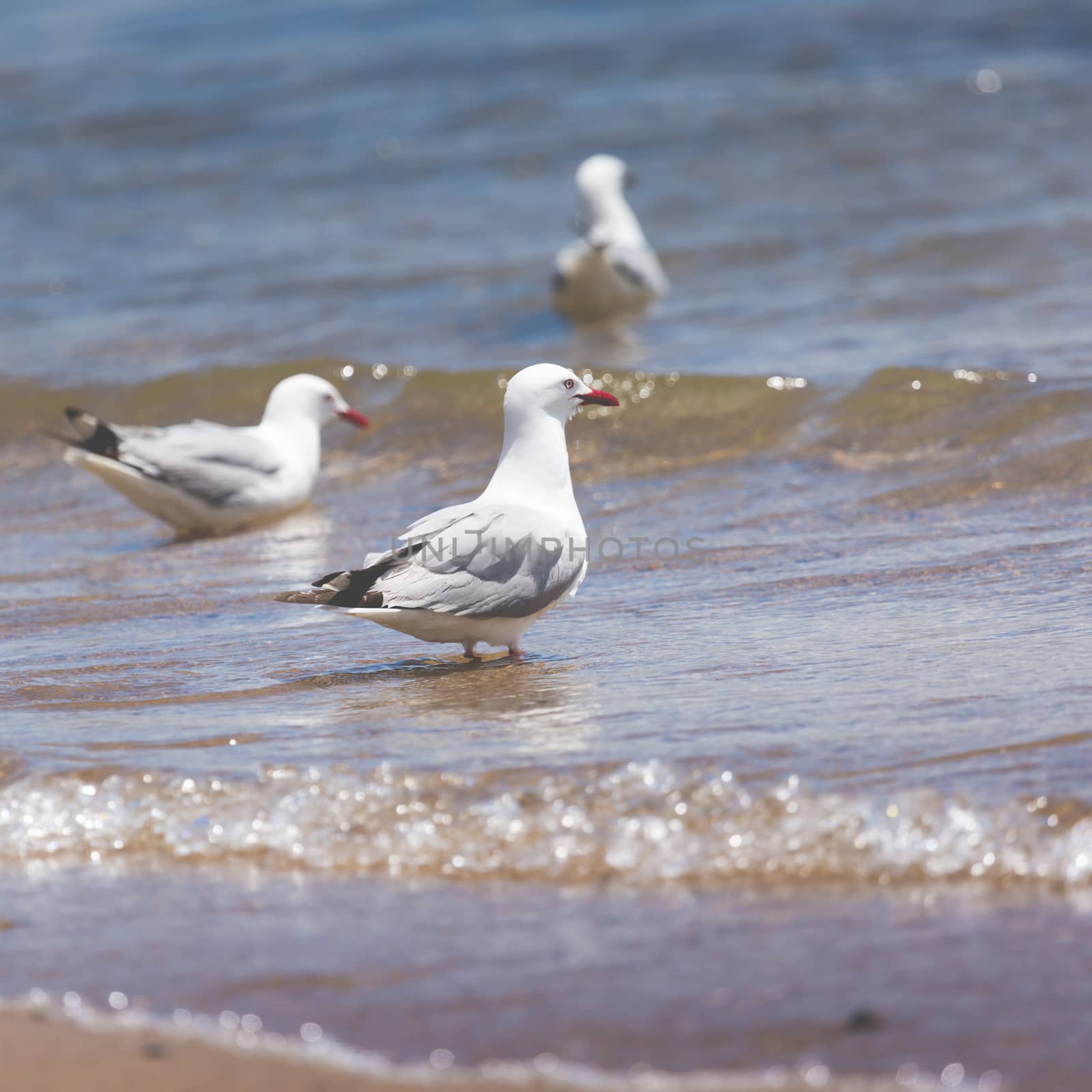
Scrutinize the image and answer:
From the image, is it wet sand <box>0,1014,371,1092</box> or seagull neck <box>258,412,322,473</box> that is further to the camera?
seagull neck <box>258,412,322,473</box>

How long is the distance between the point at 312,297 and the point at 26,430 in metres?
2.50

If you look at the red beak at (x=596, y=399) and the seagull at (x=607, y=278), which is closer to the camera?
the red beak at (x=596, y=399)

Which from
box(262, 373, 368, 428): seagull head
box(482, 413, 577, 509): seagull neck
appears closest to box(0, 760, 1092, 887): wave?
box(482, 413, 577, 509): seagull neck

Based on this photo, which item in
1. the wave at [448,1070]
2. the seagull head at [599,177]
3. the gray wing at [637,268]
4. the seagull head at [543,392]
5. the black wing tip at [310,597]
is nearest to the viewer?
the wave at [448,1070]

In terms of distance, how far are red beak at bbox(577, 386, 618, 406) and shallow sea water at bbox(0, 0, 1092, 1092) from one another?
62cm

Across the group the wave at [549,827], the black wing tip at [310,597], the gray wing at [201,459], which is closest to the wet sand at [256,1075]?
the wave at [549,827]

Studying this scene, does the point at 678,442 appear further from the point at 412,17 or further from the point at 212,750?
the point at 412,17

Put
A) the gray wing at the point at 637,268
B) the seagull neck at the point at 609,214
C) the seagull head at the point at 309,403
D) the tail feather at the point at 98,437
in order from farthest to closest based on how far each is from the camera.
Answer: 1. the seagull neck at the point at 609,214
2. the gray wing at the point at 637,268
3. the seagull head at the point at 309,403
4. the tail feather at the point at 98,437

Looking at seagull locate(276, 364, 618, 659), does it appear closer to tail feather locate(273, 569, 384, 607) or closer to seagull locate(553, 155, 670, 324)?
tail feather locate(273, 569, 384, 607)

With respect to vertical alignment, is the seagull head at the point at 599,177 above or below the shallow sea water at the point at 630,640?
above

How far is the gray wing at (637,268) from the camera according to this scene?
1030 centimetres

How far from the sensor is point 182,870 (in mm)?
3277

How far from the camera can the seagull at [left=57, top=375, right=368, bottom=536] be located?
7.01 m

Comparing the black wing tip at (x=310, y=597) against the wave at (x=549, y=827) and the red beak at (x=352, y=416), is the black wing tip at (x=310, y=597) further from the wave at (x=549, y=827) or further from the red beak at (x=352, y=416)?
the red beak at (x=352, y=416)
